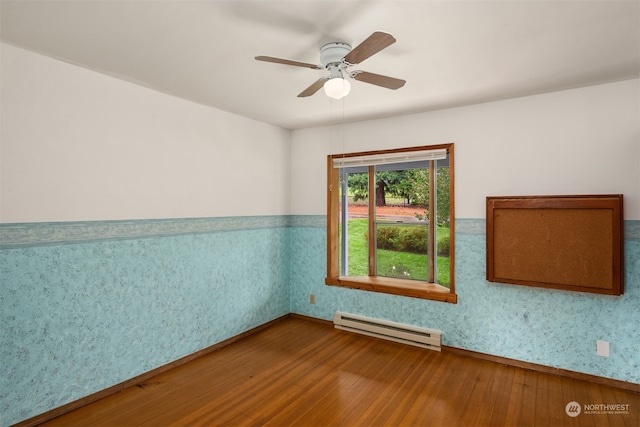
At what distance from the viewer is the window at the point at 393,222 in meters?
3.81

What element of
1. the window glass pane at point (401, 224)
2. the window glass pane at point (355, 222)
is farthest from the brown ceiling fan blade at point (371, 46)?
the window glass pane at point (355, 222)

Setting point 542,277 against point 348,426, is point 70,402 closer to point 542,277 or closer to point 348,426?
point 348,426

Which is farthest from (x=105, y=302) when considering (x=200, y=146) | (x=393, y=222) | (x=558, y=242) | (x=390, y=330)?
(x=558, y=242)

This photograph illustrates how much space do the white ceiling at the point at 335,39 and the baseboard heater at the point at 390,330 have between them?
2.44m

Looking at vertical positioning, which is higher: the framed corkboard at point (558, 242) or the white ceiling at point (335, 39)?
the white ceiling at point (335, 39)

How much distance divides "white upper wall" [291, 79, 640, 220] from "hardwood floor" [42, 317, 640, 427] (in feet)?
4.98

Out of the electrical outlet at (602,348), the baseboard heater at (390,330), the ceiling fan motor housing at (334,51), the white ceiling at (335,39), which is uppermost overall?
the white ceiling at (335,39)

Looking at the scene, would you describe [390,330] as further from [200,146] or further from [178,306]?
[200,146]

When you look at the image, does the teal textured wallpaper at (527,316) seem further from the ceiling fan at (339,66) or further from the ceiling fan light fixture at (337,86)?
the ceiling fan light fixture at (337,86)

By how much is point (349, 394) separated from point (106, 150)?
2780 millimetres

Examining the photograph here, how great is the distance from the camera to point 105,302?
271 cm

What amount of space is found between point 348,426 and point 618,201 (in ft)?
9.04

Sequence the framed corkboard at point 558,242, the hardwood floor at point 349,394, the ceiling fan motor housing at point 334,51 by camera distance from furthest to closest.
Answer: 1. the framed corkboard at point 558,242
2. the hardwood floor at point 349,394
3. the ceiling fan motor housing at point 334,51

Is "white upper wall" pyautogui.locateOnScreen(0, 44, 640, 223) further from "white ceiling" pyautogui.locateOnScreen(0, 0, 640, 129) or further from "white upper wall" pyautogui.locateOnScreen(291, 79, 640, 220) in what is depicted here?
"white ceiling" pyautogui.locateOnScreen(0, 0, 640, 129)
